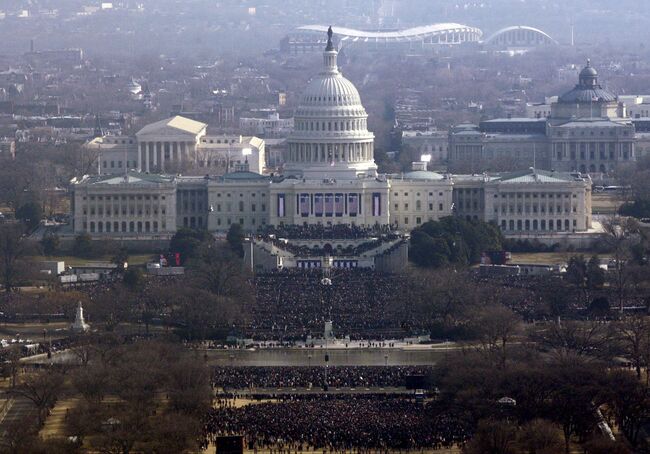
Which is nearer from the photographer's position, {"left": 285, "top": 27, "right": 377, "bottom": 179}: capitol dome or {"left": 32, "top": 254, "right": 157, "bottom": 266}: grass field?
{"left": 32, "top": 254, "right": 157, "bottom": 266}: grass field

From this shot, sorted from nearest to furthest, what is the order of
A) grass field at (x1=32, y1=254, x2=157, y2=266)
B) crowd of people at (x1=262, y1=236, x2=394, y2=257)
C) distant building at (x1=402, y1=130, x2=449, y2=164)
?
grass field at (x1=32, y1=254, x2=157, y2=266), crowd of people at (x1=262, y1=236, x2=394, y2=257), distant building at (x1=402, y1=130, x2=449, y2=164)

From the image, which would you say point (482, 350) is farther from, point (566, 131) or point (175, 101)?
point (175, 101)

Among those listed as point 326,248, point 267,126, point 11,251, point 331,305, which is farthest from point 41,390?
point 267,126

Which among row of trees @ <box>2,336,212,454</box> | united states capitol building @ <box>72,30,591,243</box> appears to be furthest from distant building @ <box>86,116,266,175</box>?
row of trees @ <box>2,336,212,454</box>

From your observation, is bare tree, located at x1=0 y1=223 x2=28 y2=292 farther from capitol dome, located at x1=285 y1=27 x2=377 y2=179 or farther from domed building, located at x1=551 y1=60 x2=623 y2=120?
domed building, located at x1=551 y1=60 x2=623 y2=120

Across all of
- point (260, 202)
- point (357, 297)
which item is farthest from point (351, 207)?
point (357, 297)

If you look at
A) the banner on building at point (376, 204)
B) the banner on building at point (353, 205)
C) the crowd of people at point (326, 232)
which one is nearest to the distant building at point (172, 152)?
the banner on building at point (353, 205)
